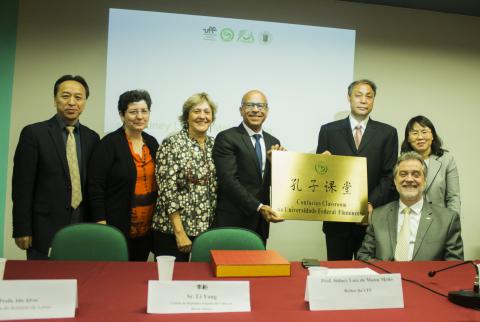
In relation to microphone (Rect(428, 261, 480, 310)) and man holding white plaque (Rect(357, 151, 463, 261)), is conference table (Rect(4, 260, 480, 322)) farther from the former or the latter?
man holding white plaque (Rect(357, 151, 463, 261))

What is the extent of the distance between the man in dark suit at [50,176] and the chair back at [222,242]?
3.92 ft

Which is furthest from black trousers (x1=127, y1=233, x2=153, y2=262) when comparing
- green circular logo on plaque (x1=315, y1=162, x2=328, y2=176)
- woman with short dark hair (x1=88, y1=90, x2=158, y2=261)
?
green circular logo on plaque (x1=315, y1=162, x2=328, y2=176)

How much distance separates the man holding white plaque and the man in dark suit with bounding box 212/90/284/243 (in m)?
0.78

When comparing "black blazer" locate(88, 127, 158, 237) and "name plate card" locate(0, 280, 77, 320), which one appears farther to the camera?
"black blazer" locate(88, 127, 158, 237)

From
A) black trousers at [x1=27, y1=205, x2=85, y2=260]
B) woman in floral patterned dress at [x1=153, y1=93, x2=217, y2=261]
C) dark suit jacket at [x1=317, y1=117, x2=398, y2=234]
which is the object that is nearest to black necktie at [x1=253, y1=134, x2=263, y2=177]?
woman in floral patterned dress at [x1=153, y1=93, x2=217, y2=261]

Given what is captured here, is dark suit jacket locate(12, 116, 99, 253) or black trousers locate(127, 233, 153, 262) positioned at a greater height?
dark suit jacket locate(12, 116, 99, 253)

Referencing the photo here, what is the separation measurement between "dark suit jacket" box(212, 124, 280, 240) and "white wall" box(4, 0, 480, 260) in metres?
0.81

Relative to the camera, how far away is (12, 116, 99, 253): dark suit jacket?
2.86m

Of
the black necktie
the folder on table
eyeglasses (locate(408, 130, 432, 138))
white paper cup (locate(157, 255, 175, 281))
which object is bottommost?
the folder on table

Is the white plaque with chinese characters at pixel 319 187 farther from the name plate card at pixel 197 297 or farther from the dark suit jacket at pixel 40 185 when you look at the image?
the name plate card at pixel 197 297

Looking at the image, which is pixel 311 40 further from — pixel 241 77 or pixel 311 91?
pixel 241 77

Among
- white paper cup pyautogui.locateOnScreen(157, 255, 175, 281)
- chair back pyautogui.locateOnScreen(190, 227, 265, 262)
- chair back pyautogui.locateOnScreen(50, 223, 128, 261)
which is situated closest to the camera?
white paper cup pyautogui.locateOnScreen(157, 255, 175, 281)

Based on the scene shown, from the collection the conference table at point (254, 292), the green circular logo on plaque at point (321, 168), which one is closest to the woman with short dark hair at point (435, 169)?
the green circular logo on plaque at point (321, 168)

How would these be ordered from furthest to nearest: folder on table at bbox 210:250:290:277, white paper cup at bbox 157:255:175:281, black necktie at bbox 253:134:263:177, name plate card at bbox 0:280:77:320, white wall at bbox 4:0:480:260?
white wall at bbox 4:0:480:260, black necktie at bbox 253:134:263:177, folder on table at bbox 210:250:290:277, white paper cup at bbox 157:255:175:281, name plate card at bbox 0:280:77:320
